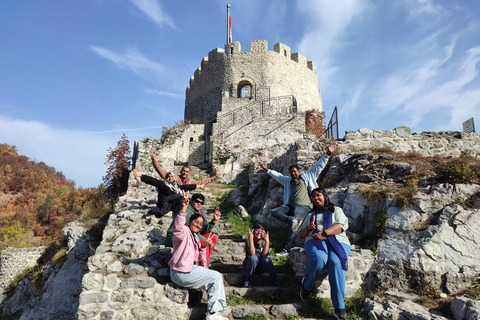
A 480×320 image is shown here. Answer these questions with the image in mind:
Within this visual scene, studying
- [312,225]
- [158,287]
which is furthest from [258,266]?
[158,287]

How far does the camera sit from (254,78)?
2475 cm

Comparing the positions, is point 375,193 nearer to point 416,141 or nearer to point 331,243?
point 331,243

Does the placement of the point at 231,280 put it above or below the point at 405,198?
below

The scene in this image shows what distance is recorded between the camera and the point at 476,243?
15.9 feet

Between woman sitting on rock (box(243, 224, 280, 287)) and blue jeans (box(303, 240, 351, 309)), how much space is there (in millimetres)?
810

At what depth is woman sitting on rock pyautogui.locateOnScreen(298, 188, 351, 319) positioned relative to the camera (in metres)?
4.21

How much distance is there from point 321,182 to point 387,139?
107 inches

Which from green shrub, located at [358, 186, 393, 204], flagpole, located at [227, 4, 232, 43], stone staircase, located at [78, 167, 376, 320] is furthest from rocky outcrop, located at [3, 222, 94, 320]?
flagpole, located at [227, 4, 232, 43]

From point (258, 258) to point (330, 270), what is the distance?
1389 millimetres

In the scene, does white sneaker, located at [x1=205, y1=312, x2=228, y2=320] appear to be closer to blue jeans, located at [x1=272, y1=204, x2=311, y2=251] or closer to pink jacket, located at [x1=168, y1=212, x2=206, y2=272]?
pink jacket, located at [x1=168, y1=212, x2=206, y2=272]

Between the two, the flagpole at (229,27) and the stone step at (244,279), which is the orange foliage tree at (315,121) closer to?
the flagpole at (229,27)

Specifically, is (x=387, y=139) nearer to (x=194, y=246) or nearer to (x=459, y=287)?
(x=459, y=287)

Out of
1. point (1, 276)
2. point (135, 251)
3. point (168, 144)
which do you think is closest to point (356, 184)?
point (135, 251)

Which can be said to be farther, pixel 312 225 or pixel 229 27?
pixel 229 27
